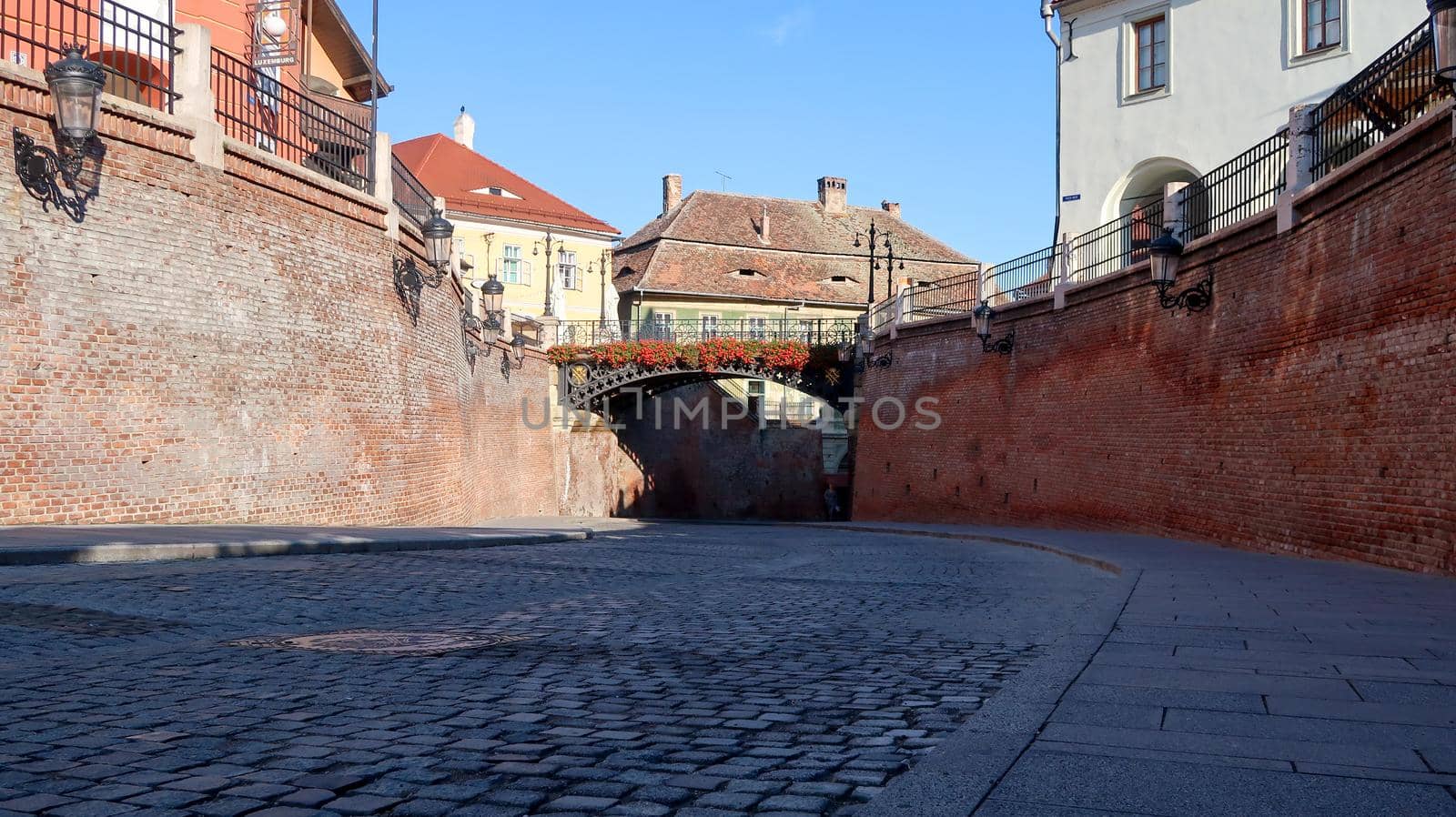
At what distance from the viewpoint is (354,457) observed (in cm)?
1845

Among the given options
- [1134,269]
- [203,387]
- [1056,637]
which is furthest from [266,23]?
[1056,637]

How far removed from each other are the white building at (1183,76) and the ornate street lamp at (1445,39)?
49.9 feet

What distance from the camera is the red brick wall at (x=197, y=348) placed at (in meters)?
12.6

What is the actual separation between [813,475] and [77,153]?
123ft

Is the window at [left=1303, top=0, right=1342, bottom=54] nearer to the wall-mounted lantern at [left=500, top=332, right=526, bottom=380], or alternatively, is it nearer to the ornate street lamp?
the ornate street lamp

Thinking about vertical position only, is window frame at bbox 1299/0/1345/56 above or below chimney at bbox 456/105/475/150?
below

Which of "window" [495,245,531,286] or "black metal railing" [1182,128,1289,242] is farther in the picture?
"window" [495,245,531,286]

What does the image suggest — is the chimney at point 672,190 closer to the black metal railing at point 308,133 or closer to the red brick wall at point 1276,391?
the red brick wall at point 1276,391

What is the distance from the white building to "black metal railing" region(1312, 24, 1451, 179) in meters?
10.6

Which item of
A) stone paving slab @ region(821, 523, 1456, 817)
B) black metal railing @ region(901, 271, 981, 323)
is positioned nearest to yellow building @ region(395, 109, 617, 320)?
black metal railing @ region(901, 271, 981, 323)

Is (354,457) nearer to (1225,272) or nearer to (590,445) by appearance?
(1225,272)

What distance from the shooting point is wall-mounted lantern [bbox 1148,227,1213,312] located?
57.8ft

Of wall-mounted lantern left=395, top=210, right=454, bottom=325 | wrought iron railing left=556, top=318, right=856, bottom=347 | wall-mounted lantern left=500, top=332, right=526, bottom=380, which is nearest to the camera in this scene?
wall-mounted lantern left=395, top=210, right=454, bottom=325

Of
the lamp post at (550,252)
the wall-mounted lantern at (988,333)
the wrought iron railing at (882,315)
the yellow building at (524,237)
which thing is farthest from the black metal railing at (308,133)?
the lamp post at (550,252)
